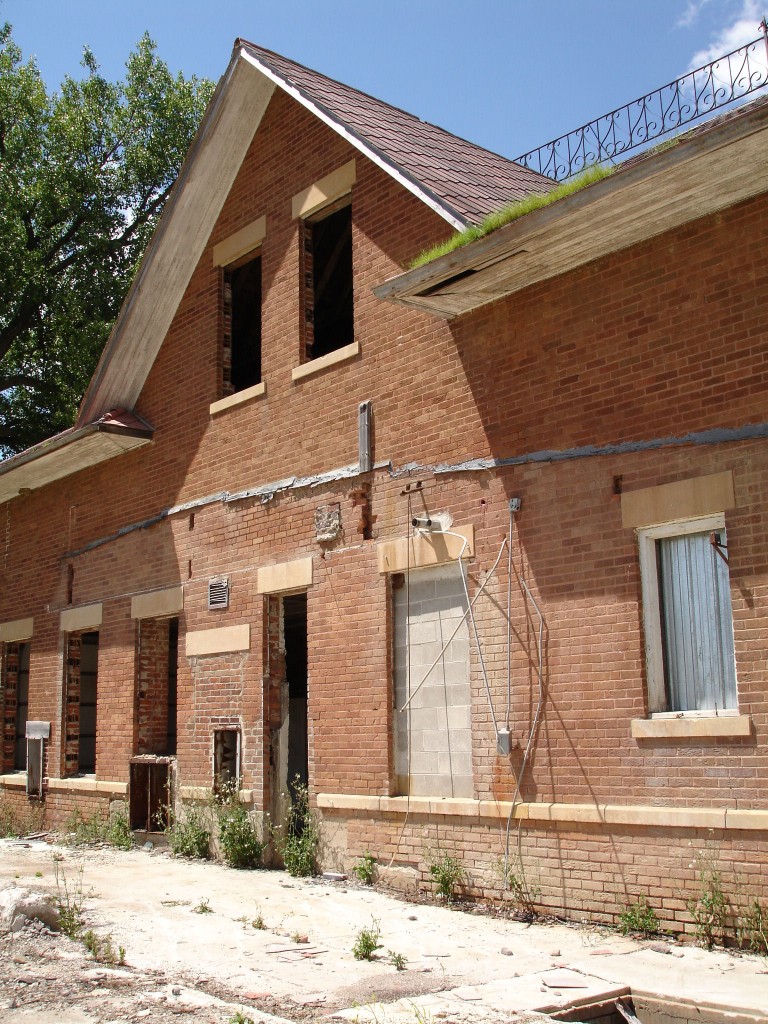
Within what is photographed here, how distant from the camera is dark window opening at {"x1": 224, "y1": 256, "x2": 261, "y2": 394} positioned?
12602 mm

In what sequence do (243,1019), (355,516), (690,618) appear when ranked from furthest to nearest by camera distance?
(355,516), (690,618), (243,1019)

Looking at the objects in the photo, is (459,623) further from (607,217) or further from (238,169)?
(238,169)

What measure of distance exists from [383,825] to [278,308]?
5.60 m

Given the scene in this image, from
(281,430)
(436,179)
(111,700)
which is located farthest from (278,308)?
(111,700)

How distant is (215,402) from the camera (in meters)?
12.1

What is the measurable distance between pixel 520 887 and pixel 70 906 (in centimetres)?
347

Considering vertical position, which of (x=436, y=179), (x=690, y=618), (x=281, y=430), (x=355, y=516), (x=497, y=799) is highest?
(x=436, y=179)

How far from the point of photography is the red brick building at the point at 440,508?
7.13 meters

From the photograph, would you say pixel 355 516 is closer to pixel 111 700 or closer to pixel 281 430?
pixel 281 430

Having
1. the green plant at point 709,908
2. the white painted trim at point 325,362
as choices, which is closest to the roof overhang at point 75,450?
the white painted trim at point 325,362

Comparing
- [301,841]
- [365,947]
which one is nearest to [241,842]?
[301,841]

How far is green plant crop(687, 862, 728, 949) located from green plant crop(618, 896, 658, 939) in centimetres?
30

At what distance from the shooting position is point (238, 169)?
489 inches

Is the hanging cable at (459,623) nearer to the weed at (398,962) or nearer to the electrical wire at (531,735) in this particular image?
the electrical wire at (531,735)
